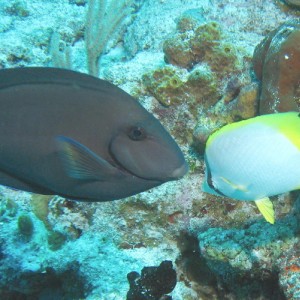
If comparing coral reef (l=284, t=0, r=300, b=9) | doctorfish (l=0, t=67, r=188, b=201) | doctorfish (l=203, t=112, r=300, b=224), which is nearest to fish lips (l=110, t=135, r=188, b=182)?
doctorfish (l=0, t=67, r=188, b=201)

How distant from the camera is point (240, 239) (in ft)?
10.2

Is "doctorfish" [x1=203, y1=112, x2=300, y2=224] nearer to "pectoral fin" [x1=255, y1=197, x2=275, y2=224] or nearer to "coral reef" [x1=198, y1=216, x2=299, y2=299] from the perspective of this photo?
"pectoral fin" [x1=255, y1=197, x2=275, y2=224]

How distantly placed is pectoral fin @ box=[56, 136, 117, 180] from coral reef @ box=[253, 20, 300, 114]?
2225 mm

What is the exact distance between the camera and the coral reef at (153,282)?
3.40 metres

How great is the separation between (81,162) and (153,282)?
8.04ft

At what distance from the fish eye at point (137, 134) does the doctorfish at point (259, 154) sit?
0.39 metres

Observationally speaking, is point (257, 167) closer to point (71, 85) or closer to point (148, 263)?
point (71, 85)

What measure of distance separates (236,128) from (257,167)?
20cm

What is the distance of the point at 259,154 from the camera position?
1574mm

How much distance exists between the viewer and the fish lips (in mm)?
1422

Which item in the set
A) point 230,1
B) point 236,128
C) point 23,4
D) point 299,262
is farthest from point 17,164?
point 23,4

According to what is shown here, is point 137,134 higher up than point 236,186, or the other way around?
point 137,134

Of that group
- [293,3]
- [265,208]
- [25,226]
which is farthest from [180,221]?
[293,3]

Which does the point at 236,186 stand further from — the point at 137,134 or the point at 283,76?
the point at 283,76
